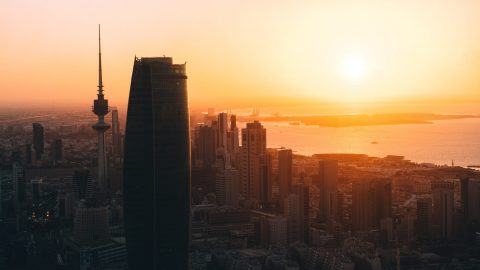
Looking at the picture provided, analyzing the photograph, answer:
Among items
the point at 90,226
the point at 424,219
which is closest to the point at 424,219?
the point at 424,219

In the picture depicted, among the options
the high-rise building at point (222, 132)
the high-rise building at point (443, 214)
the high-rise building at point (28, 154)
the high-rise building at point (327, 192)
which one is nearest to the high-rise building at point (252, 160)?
the high-rise building at point (327, 192)

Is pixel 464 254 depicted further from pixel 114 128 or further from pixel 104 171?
pixel 114 128

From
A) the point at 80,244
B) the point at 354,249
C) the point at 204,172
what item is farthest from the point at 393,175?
the point at 80,244

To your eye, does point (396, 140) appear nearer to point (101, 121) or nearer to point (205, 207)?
point (101, 121)

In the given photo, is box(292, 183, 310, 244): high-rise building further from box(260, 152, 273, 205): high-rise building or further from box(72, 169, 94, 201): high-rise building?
box(72, 169, 94, 201): high-rise building

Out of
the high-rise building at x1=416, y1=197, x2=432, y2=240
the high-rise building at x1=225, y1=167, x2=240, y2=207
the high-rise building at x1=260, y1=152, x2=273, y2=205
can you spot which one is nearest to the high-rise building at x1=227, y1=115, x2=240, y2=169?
the high-rise building at x1=260, y1=152, x2=273, y2=205
